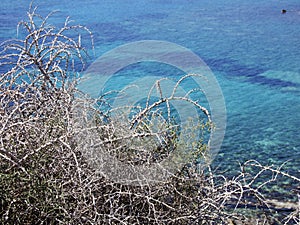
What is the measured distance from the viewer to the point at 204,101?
6926 millimetres

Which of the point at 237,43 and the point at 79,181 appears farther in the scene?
the point at 237,43

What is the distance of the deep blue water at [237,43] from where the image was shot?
224 inches

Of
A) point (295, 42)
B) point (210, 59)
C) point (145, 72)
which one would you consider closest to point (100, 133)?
point (145, 72)

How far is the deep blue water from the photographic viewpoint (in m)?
5.70

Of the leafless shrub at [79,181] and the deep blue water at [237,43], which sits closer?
the leafless shrub at [79,181]

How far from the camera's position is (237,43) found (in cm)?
948

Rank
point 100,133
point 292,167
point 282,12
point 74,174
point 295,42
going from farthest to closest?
point 282,12 < point 295,42 < point 292,167 < point 100,133 < point 74,174

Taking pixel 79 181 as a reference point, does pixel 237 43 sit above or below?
below

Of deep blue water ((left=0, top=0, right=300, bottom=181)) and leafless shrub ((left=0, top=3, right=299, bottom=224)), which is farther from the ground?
leafless shrub ((left=0, top=3, right=299, bottom=224))

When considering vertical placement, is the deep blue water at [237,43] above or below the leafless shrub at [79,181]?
below

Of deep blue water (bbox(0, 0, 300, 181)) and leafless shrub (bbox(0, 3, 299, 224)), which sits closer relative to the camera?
leafless shrub (bbox(0, 3, 299, 224))

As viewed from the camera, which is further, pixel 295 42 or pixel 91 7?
pixel 91 7

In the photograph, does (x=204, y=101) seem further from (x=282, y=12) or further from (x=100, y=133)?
(x=282, y=12)

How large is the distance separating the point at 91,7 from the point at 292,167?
28.6 feet
